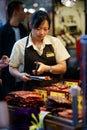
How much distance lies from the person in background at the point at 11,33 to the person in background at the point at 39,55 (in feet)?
2.75

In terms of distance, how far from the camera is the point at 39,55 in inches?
109

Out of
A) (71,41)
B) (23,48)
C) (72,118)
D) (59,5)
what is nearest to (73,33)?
(71,41)

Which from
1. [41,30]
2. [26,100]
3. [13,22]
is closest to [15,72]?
[41,30]

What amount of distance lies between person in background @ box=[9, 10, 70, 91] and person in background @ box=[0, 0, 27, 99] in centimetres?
84

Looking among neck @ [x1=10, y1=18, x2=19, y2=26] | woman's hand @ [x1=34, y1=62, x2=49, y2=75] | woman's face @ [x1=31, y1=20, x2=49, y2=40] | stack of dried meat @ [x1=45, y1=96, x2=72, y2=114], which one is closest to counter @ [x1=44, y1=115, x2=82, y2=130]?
stack of dried meat @ [x1=45, y1=96, x2=72, y2=114]

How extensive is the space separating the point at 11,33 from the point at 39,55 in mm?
1000

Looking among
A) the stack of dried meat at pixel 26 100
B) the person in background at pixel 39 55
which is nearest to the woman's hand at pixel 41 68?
the person in background at pixel 39 55

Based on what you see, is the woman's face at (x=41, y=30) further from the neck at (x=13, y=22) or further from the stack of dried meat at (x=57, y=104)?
the neck at (x=13, y=22)

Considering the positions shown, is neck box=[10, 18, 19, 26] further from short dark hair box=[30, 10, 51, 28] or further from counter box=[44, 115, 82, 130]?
counter box=[44, 115, 82, 130]

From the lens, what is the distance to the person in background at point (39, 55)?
2.67m

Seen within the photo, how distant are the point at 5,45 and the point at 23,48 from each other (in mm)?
Answer: 913

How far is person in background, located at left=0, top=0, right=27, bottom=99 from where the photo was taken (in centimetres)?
365

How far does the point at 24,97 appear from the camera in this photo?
208 centimetres

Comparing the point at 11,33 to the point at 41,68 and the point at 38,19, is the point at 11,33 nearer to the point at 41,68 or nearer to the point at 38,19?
the point at 38,19
